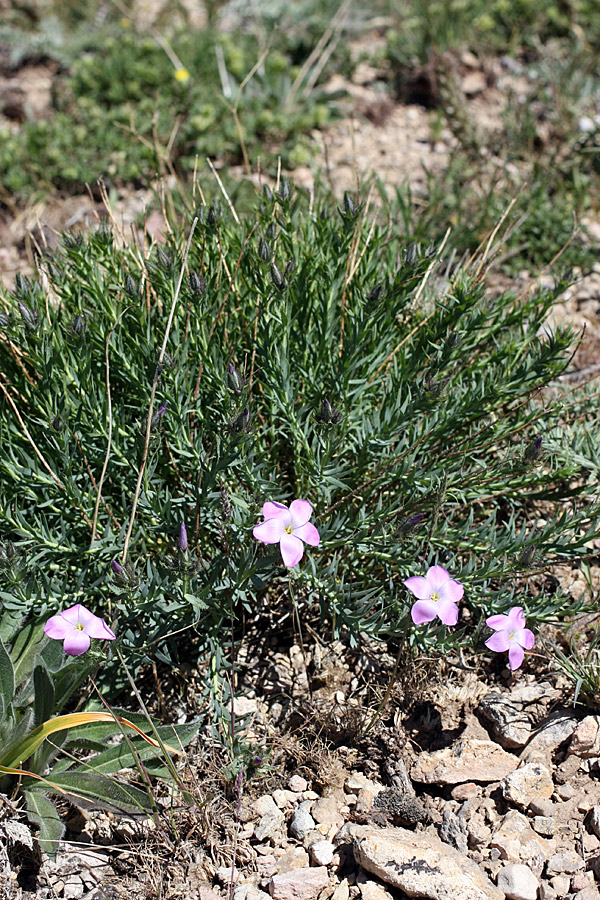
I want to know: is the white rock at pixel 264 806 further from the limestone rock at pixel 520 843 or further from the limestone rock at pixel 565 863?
the limestone rock at pixel 565 863

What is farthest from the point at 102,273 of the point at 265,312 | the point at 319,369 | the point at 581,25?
the point at 581,25

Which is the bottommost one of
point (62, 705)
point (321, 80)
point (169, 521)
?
point (62, 705)

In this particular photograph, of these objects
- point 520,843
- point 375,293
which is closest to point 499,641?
point 520,843

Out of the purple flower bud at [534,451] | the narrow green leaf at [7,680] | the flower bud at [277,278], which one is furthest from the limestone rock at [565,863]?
the flower bud at [277,278]

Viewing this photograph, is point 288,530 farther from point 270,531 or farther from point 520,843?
point 520,843

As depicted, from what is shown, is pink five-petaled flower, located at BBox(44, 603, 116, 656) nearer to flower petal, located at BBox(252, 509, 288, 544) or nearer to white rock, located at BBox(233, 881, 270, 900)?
flower petal, located at BBox(252, 509, 288, 544)

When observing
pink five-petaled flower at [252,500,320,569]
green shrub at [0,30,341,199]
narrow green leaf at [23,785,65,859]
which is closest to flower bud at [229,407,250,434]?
pink five-petaled flower at [252,500,320,569]

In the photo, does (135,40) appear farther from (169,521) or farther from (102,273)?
(169,521)
